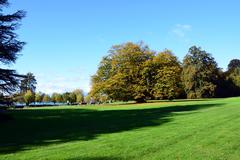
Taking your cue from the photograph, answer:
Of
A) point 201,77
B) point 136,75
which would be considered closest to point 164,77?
point 136,75

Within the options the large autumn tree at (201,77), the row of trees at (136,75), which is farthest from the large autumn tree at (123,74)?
the large autumn tree at (201,77)

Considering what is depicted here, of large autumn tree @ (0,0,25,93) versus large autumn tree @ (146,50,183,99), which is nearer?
large autumn tree @ (0,0,25,93)

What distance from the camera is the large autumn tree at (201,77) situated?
317 feet

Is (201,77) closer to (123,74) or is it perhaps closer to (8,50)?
(123,74)

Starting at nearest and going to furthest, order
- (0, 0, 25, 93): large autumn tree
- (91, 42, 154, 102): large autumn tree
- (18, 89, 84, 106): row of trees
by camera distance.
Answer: (0, 0, 25, 93): large autumn tree → (91, 42, 154, 102): large autumn tree → (18, 89, 84, 106): row of trees

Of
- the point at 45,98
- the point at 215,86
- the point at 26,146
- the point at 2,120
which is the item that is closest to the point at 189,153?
the point at 26,146

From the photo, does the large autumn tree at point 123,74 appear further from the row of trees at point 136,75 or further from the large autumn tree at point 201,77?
the large autumn tree at point 201,77

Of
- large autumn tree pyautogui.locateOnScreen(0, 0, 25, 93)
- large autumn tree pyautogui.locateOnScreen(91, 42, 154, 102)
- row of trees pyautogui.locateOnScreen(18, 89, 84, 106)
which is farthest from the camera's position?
row of trees pyautogui.locateOnScreen(18, 89, 84, 106)

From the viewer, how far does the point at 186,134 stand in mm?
14406

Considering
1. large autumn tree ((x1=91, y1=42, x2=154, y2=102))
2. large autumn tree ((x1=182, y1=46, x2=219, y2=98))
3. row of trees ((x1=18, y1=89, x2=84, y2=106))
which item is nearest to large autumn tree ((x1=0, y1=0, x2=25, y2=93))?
large autumn tree ((x1=91, y1=42, x2=154, y2=102))

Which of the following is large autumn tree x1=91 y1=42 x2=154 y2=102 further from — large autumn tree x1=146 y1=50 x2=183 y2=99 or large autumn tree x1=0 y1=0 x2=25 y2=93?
large autumn tree x1=0 y1=0 x2=25 y2=93

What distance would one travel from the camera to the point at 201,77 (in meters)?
98.6

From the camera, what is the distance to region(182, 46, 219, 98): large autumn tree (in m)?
96.7

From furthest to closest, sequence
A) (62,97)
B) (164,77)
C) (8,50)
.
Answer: (62,97) → (164,77) → (8,50)
